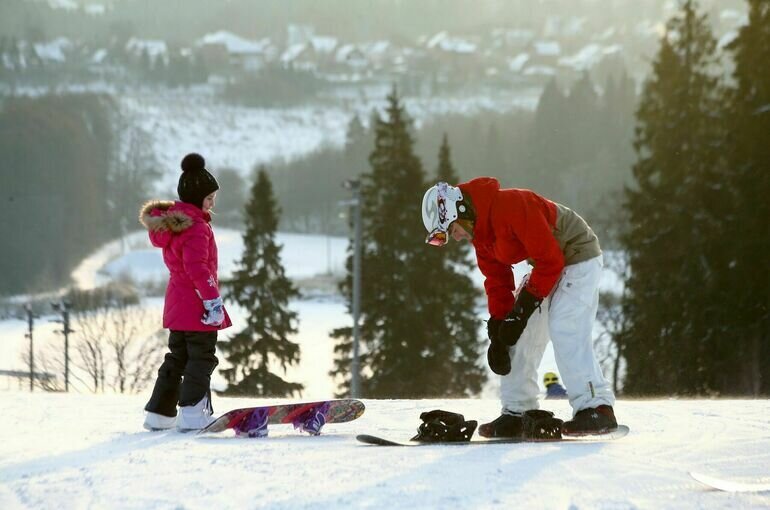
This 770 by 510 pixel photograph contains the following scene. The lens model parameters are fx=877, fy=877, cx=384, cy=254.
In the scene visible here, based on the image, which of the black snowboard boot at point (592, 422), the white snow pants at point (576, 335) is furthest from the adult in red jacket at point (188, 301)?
the black snowboard boot at point (592, 422)

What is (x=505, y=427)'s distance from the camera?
197 inches

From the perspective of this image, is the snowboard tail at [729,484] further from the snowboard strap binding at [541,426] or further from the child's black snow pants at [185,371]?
the child's black snow pants at [185,371]

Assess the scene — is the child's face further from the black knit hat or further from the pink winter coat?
the pink winter coat

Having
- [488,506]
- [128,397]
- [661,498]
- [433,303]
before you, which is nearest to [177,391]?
[128,397]

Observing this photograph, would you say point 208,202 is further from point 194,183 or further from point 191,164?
point 191,164

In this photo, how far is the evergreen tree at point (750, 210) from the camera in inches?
806

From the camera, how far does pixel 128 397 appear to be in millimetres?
7613

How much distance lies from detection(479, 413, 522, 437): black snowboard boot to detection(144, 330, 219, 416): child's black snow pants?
1660 millimetres

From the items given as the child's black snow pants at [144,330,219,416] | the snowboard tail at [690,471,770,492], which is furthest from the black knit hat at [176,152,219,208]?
the snowboard tail at [690,471,770,492]

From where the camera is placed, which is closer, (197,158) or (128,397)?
(197,158)

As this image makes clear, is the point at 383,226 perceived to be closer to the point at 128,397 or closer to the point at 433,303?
the point at 433,303

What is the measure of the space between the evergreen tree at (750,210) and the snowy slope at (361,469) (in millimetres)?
15973

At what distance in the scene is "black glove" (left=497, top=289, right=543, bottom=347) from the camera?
15.5ft

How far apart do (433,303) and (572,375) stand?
24882 millimetres
